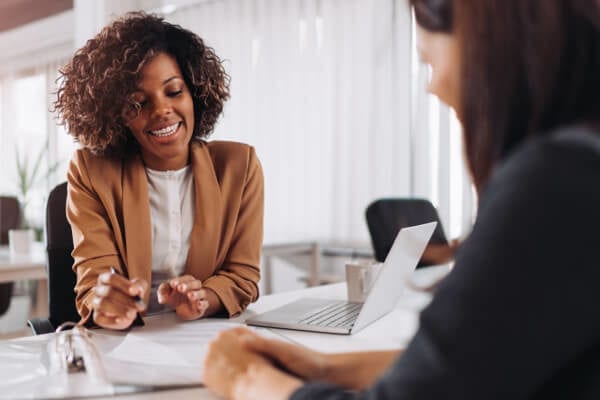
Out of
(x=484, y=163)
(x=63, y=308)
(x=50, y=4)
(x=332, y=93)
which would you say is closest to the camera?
(x=484, y=163)

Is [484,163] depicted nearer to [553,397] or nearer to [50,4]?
[553,397]

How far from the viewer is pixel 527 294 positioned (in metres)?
0.47

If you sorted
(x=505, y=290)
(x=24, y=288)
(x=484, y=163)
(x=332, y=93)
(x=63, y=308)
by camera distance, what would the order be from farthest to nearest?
(x=24, y=288), (x=332, y=93), (x=63, y=308), (x=484, y=163), (x=505, y=290)

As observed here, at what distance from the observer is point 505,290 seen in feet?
1.56

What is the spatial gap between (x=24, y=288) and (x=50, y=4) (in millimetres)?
2722

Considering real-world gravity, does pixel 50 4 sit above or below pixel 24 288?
above

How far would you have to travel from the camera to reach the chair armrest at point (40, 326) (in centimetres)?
143

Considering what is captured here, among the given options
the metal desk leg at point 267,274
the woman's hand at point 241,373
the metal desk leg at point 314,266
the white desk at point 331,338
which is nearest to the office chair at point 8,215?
the metal desk leg at point 267,274

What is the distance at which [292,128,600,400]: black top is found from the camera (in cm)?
46

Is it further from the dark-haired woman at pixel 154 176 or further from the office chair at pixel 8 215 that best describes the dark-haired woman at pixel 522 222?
the office chair at pixel 8 215

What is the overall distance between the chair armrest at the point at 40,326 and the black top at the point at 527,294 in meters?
1.17

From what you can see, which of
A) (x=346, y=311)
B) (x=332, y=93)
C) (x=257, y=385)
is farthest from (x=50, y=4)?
(x=257, y=385)

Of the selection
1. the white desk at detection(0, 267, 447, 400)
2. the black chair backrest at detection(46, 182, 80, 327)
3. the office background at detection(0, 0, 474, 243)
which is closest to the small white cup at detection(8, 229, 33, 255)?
the office background at detection(0, 0, 474, 243)

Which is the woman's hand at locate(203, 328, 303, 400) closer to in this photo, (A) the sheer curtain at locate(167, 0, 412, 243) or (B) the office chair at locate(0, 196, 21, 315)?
(A) the sheer curtain at locate(167, 0, 412, 243)
